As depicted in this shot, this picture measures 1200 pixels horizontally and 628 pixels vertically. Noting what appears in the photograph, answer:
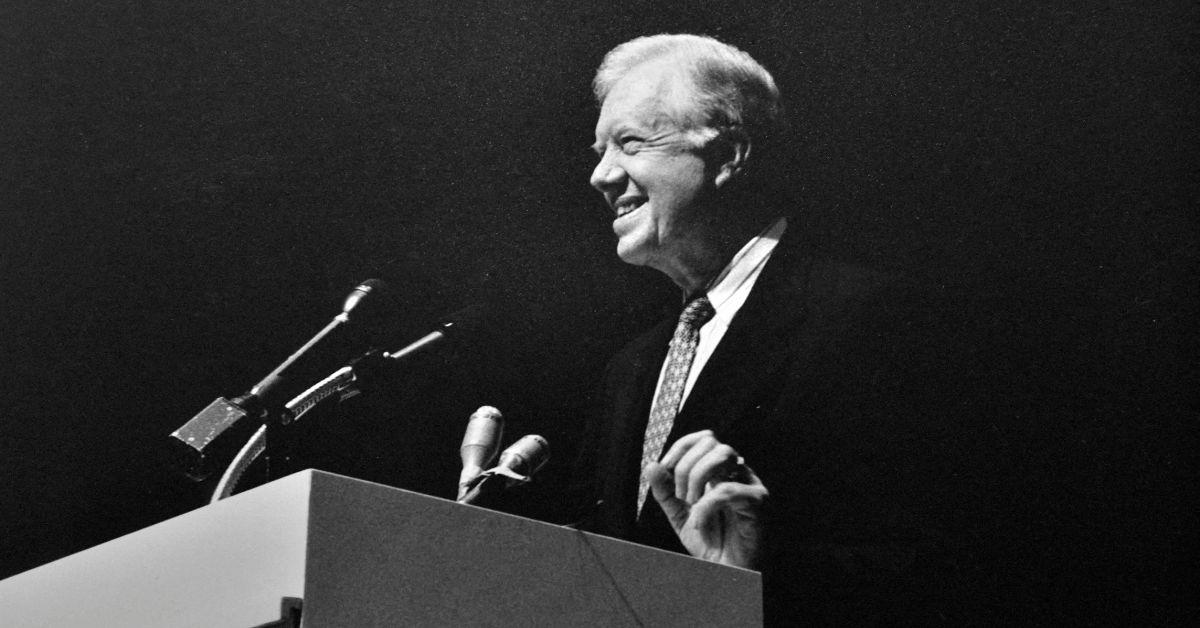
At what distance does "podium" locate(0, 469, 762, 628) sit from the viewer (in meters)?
1.36

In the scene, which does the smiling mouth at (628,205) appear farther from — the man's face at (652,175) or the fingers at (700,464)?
the fingers at (700,464)

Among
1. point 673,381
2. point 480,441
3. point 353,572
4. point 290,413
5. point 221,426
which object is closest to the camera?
point 353,572

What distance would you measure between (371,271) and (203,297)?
0.36m

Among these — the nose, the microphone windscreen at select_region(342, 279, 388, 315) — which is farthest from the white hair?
the microphone windscreen at select_region(342, 279, 388, 315)

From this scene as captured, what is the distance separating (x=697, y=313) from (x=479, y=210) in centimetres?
56

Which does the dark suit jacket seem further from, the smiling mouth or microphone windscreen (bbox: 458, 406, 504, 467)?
the smiling mouth

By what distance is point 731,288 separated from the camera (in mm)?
2879

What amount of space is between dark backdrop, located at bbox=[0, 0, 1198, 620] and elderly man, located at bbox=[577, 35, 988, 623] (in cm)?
8

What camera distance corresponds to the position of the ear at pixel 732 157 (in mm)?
2959

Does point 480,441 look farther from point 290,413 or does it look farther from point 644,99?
point 644,99

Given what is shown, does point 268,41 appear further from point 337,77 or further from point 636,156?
point 636,156

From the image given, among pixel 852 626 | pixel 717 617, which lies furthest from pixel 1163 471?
pixel 717 617

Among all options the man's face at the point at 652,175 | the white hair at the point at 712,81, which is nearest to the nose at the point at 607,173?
the man's face at the point at 652,175

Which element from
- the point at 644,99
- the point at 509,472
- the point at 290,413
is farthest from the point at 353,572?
the point at 644,99
